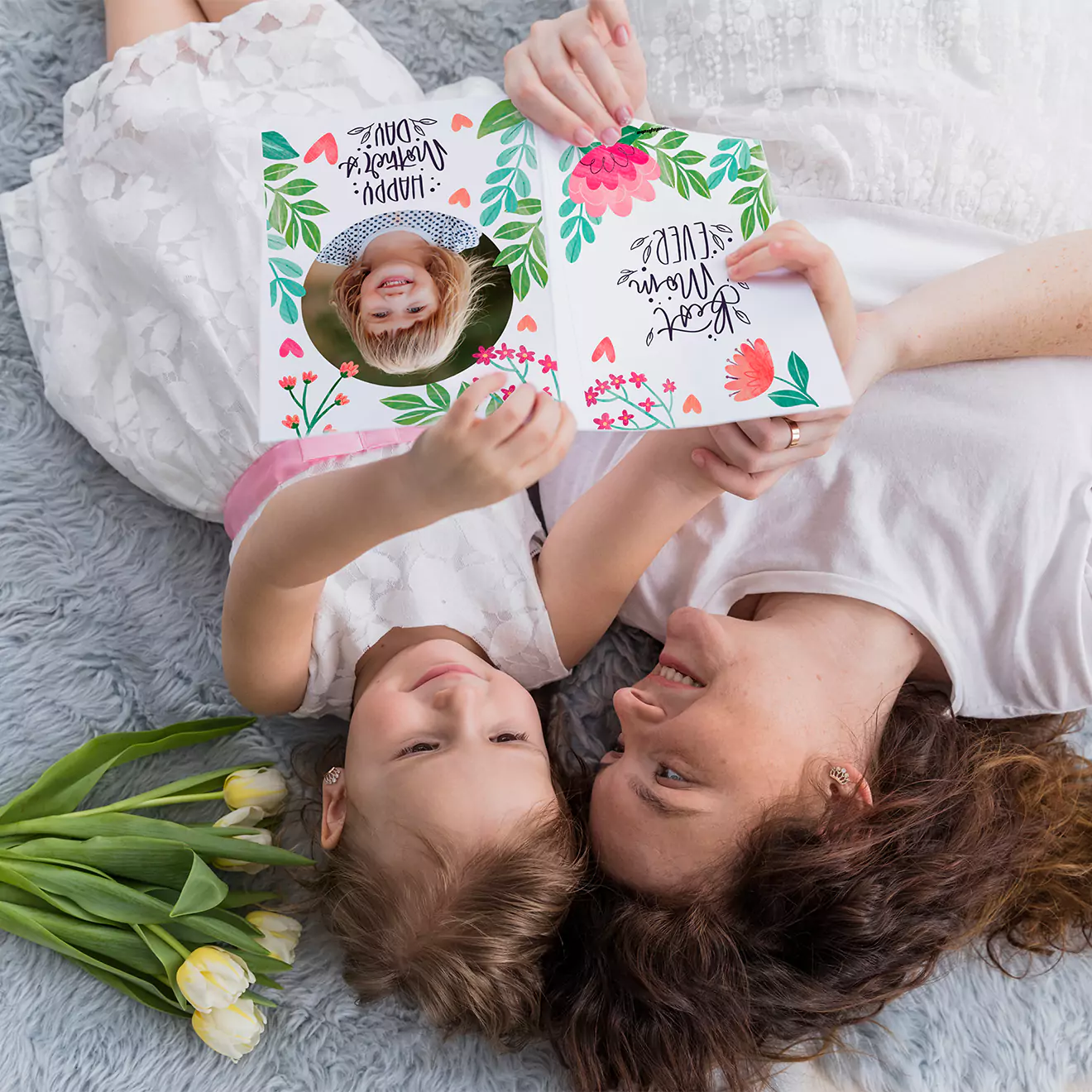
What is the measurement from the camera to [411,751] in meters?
1.09

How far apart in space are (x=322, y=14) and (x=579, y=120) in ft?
1.83

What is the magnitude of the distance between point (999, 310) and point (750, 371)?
1.58 ft

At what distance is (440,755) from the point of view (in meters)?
1.05

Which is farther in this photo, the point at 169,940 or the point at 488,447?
the point at 169,940

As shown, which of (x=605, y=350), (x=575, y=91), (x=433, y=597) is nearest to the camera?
Result: (x=605, y=350)

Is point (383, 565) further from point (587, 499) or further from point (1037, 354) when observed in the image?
point (1037, 354)

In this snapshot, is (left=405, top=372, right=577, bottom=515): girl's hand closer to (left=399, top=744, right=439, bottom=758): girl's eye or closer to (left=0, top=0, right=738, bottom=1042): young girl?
(left=0, top=0, right=738, bottom=1042): young girl

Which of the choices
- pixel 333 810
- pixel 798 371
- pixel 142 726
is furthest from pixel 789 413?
pixel 142 726

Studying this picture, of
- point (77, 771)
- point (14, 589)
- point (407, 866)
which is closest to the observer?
point (407, 866)

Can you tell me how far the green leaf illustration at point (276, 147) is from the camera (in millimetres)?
952

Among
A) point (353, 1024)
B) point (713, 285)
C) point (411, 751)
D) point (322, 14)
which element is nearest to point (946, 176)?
point (713, 285)

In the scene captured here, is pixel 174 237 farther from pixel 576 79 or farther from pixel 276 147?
pixel 576 79

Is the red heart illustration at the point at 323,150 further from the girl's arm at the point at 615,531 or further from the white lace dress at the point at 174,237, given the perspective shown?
the girl's arm at the point at 615,531

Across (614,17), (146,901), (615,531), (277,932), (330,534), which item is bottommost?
(277,932)
